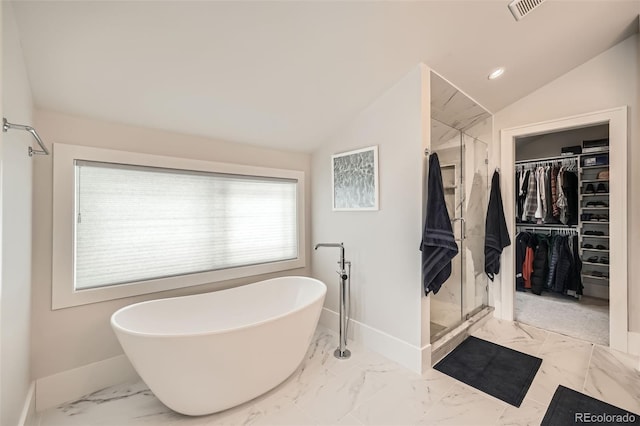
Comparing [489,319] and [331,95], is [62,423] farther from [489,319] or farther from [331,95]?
[489,319]

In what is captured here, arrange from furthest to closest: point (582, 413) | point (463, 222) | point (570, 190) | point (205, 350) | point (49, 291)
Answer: point (570, 190), point (463, 222), point (49, 291), point (582, 413), point (205, 350)

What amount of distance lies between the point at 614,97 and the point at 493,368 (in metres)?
2.55

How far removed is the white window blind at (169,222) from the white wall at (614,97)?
109 inches

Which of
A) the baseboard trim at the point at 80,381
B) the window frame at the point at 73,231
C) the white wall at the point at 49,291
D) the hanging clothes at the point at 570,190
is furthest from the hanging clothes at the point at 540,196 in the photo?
the baseboard trim at the point at 80,381

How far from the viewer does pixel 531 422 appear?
58.9 inches

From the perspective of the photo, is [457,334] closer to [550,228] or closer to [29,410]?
[550,228]

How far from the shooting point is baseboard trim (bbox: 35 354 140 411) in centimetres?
163

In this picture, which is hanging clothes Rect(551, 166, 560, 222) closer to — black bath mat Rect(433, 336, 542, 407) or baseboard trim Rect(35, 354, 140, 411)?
black bath mat Rect(433, 336, 542, 407)

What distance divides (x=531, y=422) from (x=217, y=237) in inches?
99.6

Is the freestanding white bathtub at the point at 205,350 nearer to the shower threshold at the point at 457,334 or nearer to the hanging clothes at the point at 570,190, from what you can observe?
the shower threshold at the point at 457,334

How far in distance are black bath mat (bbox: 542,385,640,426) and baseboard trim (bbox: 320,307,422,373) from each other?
748mm

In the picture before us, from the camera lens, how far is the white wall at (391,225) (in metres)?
2.00

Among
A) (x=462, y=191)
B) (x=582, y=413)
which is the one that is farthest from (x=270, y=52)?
(x=582, y=413)

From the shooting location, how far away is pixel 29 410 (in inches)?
58.2
